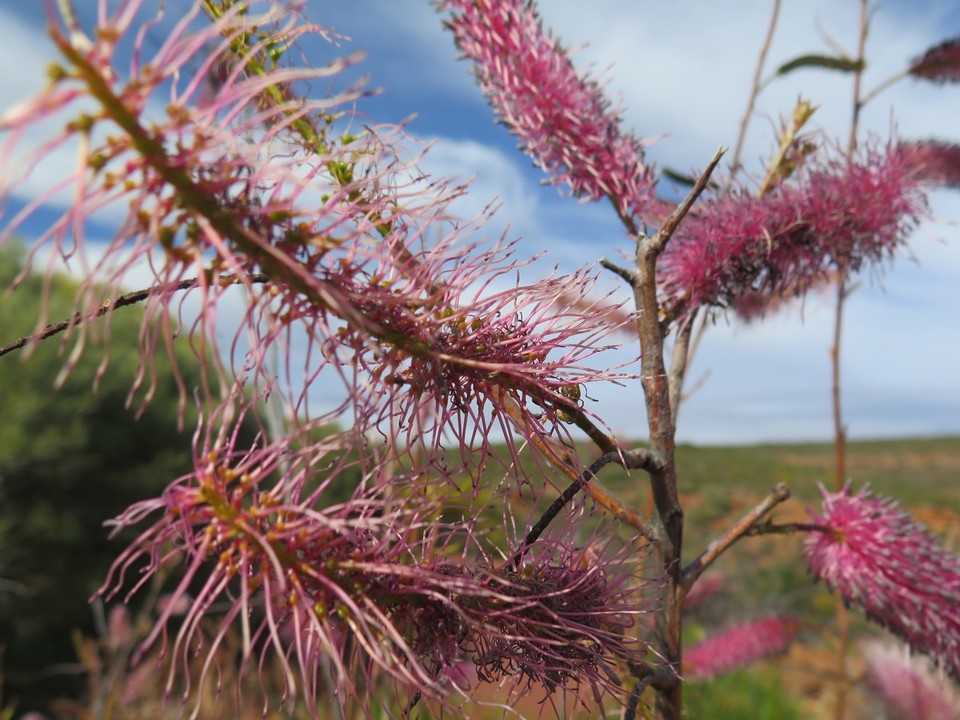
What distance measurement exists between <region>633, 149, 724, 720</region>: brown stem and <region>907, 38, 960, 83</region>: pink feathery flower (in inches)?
30.0

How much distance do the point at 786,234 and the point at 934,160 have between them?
0.34 meters

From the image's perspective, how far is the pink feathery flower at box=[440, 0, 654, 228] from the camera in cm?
70

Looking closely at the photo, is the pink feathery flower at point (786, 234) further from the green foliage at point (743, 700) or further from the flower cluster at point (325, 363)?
the green foliage at point (743, 700)

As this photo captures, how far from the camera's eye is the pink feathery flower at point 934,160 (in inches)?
32.8

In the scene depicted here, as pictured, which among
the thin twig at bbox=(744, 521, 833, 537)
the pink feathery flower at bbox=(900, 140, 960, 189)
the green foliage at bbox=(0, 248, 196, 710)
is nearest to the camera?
the thin twig at bbox=(744, 521, 833, 537)

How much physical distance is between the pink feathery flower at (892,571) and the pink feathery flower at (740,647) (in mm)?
567

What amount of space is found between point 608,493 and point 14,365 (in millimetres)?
4070

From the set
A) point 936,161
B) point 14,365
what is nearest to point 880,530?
point 936,161

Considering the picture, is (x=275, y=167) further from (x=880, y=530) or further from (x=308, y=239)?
(x=880, y=530)

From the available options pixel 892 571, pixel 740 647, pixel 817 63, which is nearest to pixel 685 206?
pixel 892 571

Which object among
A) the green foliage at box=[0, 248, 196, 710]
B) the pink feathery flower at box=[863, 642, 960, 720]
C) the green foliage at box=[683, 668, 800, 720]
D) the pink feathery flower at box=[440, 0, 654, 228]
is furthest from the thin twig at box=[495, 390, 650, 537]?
the green foliage at box=[0, 248, 196, 710]

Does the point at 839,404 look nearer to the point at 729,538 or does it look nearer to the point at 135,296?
the point at 729,538

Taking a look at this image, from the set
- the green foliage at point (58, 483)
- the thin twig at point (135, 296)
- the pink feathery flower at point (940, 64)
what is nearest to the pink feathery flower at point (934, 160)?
the pink feathery flower at point (940, 64)

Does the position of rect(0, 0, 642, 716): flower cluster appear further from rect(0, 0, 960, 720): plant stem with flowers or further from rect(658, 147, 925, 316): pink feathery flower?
rect(658, 147, 925, 316): pink feathery flower
